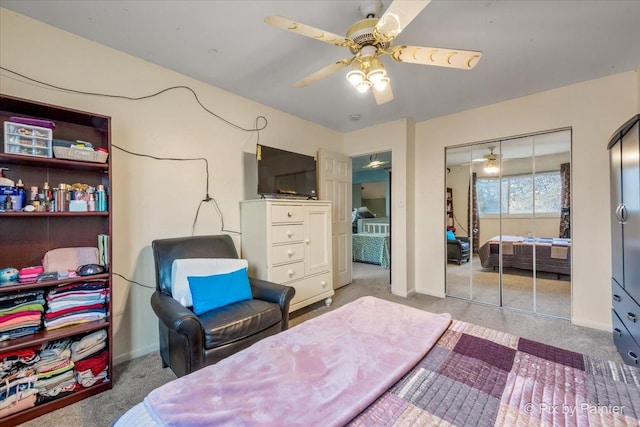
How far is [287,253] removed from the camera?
8.91ft

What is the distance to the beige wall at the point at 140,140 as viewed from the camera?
180cm

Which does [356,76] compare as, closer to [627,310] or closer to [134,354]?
[627,310]

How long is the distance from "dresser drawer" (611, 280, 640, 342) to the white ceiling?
1864 mm

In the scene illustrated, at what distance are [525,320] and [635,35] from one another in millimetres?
2565

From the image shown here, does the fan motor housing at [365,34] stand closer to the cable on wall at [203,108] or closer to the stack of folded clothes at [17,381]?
the cable on wall at [203,108]

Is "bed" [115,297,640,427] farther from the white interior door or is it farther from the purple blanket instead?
the white interior door

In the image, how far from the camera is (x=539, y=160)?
2910 millimetres

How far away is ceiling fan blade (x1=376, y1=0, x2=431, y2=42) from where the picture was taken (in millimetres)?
1164

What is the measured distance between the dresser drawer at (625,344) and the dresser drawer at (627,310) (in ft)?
0.16

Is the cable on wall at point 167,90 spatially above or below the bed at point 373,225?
above

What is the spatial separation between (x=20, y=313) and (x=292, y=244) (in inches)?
75.4

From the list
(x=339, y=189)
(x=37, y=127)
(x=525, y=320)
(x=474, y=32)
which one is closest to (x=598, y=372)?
(x=474, y=32)

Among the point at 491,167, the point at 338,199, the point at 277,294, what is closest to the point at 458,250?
the point at 491,167

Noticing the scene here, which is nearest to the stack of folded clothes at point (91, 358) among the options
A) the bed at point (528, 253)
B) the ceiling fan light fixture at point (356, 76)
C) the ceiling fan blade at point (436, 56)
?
the ceiling fan light fixture at point (356, 76)
